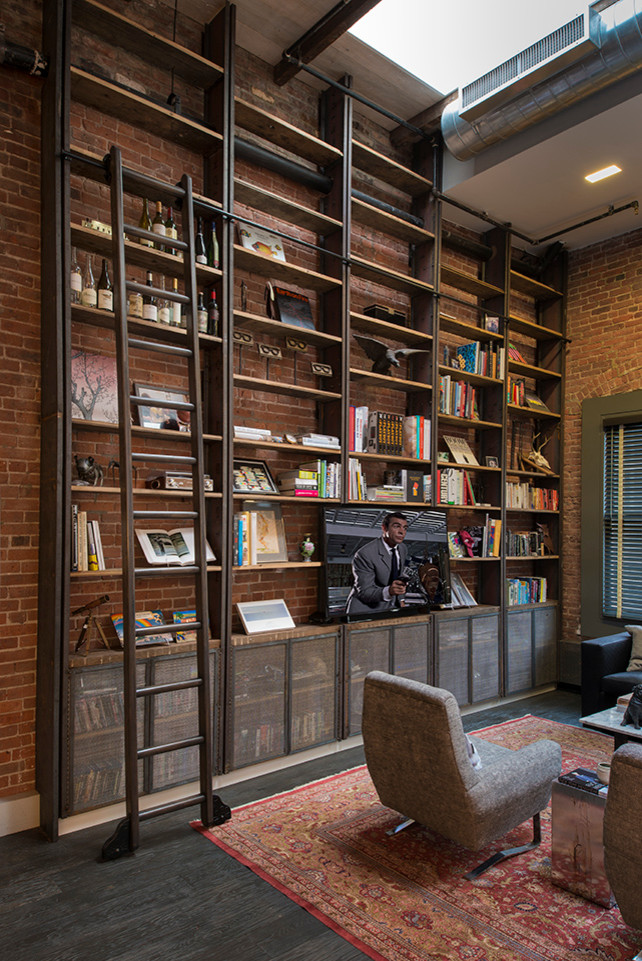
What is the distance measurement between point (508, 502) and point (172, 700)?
12.5 ft

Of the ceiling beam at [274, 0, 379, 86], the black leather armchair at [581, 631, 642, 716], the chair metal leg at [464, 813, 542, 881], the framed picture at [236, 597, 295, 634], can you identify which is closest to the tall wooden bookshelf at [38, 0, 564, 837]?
the framed picture at [236, 597, 295, 634]

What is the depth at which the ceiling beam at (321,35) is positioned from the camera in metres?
3.88

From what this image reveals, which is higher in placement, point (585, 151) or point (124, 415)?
point (585, 151)

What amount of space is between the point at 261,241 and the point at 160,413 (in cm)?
146

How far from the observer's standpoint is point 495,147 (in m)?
4.96

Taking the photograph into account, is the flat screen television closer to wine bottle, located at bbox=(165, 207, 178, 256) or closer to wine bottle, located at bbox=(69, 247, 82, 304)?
wine bottle, located at bbox=(165, 207, 178, 256)

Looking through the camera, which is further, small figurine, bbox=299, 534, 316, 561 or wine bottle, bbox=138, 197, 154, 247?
small figurine, bbox=299, 534, 316, 561

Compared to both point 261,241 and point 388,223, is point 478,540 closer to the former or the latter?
point 388,223

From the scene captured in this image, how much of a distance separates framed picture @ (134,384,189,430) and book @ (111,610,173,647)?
109cm

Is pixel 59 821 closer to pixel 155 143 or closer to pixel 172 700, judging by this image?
pixel 172 700

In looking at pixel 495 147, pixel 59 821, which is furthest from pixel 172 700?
pixel 495 147

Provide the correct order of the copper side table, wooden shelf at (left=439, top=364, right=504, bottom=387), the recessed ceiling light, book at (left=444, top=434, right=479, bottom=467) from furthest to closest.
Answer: book at (left=444, top=434, right=479, bottom=467), wooden shelf at (left=439, top=364, right=504, bottom=387), the recessed ceiling light, the copper side table

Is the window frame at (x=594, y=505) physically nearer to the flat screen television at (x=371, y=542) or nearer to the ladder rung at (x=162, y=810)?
the flat screen television at (x=371, y=542)

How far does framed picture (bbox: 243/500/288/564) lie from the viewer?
14.1ft
